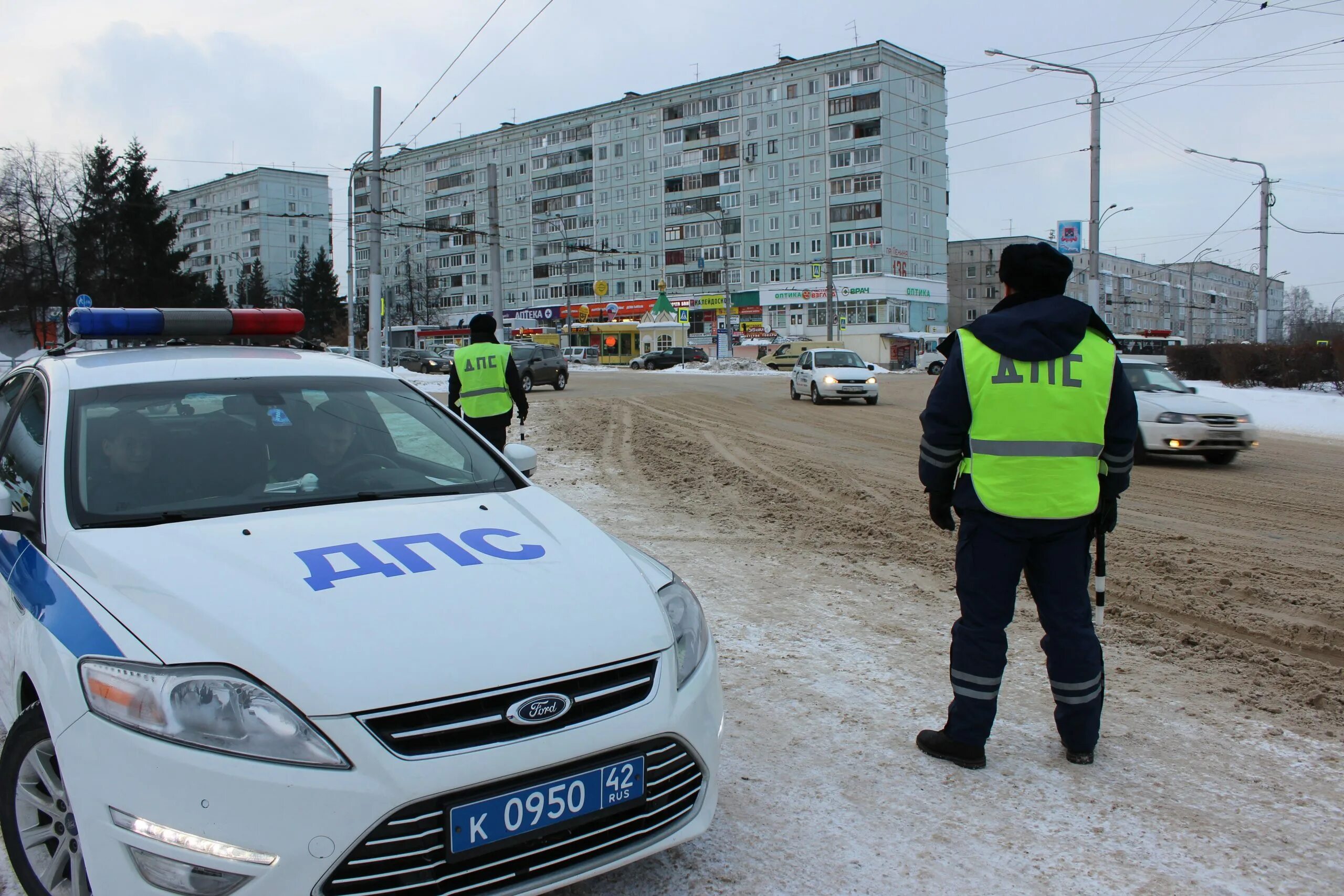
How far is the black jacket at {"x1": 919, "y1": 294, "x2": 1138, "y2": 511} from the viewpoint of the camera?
3402 mm

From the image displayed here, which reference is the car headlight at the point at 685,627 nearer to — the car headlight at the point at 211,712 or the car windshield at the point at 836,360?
the car headlight at the point at 211,712

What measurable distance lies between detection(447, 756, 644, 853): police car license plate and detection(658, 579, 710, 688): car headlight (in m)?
0.30

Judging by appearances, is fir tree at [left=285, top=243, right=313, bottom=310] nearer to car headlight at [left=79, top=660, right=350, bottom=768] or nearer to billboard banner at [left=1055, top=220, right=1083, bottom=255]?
billboard banner at [left=1055, top=220, right=1083, bottom=255]

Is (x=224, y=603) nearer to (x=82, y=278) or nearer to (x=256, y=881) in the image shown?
(x=256, y=881)

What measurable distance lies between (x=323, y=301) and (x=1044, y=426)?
9711cm

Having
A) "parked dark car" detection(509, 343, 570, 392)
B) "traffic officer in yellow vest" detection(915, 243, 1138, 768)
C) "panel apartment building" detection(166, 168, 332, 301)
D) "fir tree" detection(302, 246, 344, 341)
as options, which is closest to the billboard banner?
"parked dark car" detection(509, 343, 570, 392)

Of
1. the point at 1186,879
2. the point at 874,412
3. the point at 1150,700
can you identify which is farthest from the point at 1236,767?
the point at 874,412

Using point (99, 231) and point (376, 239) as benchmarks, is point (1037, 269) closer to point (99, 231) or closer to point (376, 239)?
point (376, 239)

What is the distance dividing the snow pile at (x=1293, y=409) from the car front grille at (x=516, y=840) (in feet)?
54.0

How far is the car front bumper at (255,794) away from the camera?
6.88ft

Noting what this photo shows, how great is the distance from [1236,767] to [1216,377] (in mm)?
29588

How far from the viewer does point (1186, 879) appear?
283 centimetres

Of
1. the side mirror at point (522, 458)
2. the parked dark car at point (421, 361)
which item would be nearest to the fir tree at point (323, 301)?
the parked dark car at point (421, 361)

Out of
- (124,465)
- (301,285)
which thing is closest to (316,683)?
(124,465)
